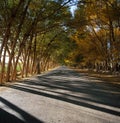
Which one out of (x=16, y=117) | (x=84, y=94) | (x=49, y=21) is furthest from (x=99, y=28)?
(x=16, y=117)

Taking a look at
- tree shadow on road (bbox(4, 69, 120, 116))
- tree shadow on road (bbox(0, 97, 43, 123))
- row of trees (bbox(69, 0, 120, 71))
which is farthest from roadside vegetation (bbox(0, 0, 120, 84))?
tree shadow on road (bbox(0, 97, 43, 123))

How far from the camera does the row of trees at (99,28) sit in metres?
33.3

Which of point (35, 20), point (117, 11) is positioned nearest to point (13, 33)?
point (35, 20)

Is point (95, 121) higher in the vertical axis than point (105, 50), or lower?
lower

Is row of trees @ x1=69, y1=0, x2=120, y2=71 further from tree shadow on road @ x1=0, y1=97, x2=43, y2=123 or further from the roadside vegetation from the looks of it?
tree shadow on road @ x1=0, y1=97, x2=43, y2=123

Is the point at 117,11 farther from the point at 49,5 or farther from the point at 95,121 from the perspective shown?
the point at 95,121

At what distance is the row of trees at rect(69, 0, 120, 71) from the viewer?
33312 millimetres

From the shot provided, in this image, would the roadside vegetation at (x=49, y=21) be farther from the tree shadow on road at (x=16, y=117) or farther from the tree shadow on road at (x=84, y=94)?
the tree shadow on road at (x=16, y=117)

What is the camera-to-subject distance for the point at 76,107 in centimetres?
1117

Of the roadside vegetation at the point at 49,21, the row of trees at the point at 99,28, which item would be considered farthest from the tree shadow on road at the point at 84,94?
the row of trees at the point at 99,28

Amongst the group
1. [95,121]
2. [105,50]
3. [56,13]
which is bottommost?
[95,121]

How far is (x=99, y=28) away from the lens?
44125mm

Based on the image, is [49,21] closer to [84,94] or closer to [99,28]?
[99,28]

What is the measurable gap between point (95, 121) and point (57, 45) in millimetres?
54643
